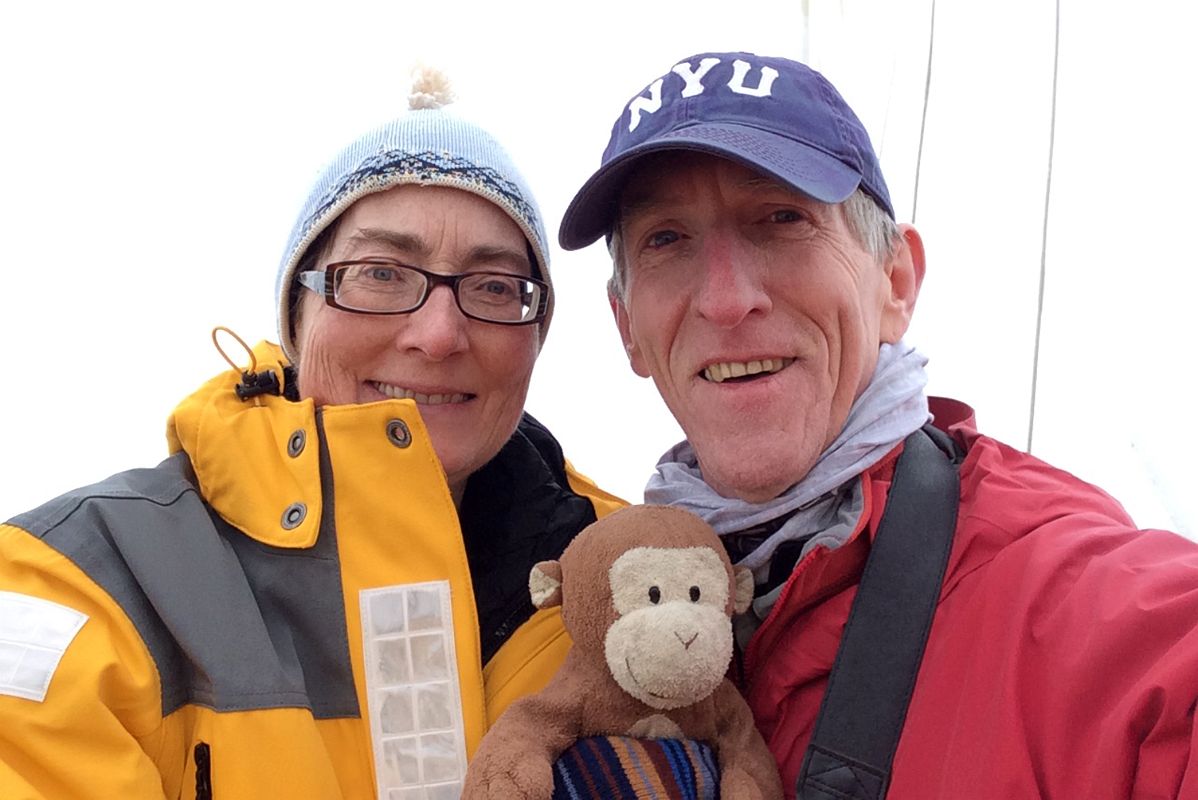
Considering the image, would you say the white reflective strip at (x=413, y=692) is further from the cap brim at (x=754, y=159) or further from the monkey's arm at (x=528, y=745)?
the cap brim at (x=754, y=159)

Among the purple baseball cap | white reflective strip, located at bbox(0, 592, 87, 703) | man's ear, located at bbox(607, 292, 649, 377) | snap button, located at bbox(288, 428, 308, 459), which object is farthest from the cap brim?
white reflective strip, located at bbox(0, 592, 87, 703)

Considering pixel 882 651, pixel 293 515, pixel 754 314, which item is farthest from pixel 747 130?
pixel 293 515

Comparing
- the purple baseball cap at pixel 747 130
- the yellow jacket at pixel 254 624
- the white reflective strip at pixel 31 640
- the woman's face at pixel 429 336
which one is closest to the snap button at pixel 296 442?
the yellow jacket at pixel 254 624

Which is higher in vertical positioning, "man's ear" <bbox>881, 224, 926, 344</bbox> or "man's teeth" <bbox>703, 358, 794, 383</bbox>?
"man's ear" <bbox>881, 224, 926, 344</bbox>

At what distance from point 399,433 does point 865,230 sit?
0.61m

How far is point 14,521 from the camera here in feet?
3.05

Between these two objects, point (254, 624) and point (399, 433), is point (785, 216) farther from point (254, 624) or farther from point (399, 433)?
point (254, 624)

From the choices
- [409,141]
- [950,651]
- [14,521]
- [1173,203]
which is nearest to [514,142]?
[409,141]

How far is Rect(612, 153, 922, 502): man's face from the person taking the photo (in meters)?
1.02

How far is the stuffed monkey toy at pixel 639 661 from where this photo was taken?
2.74ft

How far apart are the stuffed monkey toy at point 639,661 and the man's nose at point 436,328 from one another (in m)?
0.39

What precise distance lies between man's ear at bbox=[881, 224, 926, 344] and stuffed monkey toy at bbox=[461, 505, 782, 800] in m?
0.40

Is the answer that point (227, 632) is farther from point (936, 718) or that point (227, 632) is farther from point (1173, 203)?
point (1173, 203)

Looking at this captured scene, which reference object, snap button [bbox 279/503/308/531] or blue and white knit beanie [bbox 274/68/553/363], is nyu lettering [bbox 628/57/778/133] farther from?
snap button [bbox 279/503/308/531]
